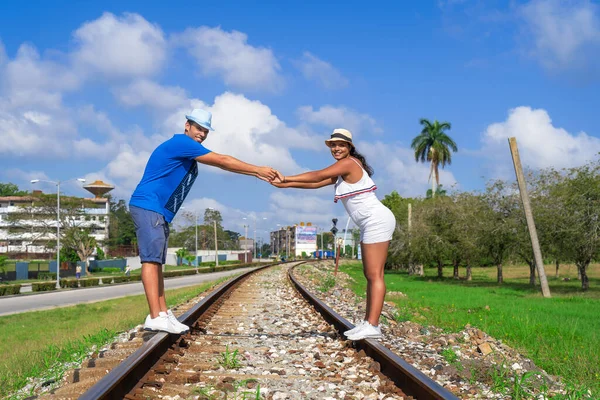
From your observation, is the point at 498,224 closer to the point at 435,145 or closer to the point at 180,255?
the point at 435,145

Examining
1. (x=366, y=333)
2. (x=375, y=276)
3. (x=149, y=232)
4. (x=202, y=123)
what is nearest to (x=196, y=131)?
(x=202, y=123)

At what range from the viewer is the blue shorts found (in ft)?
16.0

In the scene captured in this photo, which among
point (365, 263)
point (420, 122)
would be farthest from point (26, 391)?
point (420, 122)

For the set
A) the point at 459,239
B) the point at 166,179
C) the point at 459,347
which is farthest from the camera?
the point at 459,239

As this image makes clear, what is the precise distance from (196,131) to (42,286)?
3938 centimetres

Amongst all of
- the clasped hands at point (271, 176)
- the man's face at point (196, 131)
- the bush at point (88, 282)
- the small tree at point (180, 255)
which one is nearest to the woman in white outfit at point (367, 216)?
the clasped hands at point (271, 176)

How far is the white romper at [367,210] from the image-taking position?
5.04 meters

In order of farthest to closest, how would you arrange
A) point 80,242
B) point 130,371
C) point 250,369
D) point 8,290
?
1. point 80,242
2. point 8,290
3. point 250,369
4. point 130,371

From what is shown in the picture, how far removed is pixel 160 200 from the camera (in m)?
4.97

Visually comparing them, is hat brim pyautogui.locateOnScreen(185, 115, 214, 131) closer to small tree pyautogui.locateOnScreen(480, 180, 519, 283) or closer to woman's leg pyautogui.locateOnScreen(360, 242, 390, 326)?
woman's leg pyautogui.locateOnScreen(360, 242, 390, 326)

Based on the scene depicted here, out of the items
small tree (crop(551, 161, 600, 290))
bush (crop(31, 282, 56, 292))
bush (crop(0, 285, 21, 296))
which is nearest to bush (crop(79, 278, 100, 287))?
bush (crop(31, 282, 56, 292))

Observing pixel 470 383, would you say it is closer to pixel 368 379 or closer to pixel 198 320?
pixel 368 379

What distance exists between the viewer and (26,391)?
3.93 metres

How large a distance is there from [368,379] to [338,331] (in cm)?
197
